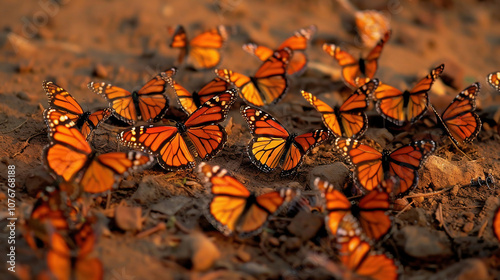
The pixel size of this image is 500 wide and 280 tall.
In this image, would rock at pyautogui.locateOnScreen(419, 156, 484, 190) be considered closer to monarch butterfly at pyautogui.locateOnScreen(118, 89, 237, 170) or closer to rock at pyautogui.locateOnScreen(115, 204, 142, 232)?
monarch butterfly at pyautogui.locateOnScreen(118, 89, 237, 170)

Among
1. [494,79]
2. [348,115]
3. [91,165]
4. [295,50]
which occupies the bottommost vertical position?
[91,165]

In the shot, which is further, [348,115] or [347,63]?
[347,63]

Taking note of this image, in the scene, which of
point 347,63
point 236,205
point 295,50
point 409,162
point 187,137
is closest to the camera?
point 236,205

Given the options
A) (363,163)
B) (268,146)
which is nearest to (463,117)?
(363,163)

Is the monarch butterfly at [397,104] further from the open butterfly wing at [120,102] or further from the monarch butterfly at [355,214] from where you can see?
the open butterfly wing at [120,102]

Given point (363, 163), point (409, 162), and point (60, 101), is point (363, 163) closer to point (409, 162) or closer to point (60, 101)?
point (409, 162)

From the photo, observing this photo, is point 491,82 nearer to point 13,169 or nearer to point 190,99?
point 190,99

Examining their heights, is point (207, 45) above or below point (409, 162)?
below
